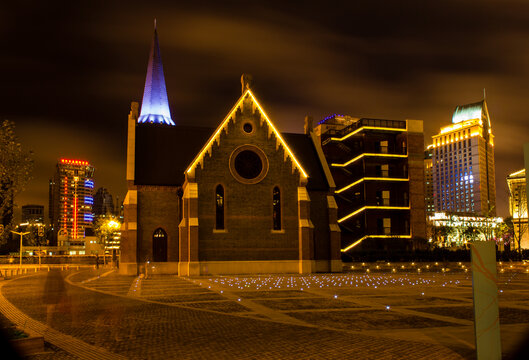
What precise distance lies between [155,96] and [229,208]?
95.0ft

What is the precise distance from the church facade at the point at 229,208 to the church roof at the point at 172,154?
9 centimetres

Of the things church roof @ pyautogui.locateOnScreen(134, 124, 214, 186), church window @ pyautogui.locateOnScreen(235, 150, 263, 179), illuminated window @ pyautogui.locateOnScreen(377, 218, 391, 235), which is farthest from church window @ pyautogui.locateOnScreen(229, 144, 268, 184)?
illuminated window @ pyautogui.locateOnScreen(377, 218, 391, 235)

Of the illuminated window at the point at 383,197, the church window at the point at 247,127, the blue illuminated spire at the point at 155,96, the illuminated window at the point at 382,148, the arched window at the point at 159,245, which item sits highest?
the blue illuminated spire at the point at 155,96

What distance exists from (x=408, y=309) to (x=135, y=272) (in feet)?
90.2

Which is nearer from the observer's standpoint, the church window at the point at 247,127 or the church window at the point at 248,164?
the church window at the point at 248,164

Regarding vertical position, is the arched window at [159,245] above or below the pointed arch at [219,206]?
below

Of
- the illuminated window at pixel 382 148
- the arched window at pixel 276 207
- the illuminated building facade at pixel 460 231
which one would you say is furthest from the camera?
the illuminated building facade at pixel 460 231

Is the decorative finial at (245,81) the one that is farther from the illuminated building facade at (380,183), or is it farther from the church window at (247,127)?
the illuminated building facade at (380,183)

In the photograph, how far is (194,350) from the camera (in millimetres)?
11062

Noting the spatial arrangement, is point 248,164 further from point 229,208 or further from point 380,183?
point 380,183

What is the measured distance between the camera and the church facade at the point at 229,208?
38531 millimetres

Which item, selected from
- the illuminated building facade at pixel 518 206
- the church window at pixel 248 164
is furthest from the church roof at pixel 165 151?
the illuminated building facade at pixel 518 206

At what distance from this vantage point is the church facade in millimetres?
38531

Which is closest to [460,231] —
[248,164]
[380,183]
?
[380,183]
